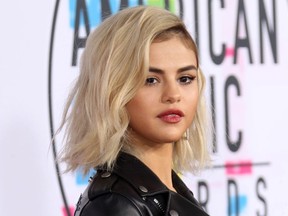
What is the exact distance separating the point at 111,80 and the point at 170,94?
0.08 m

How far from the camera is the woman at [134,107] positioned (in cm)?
89

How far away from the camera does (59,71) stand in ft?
4.31

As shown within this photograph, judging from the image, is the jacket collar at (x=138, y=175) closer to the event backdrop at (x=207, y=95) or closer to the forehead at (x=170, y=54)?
the forehead at (x=170, y=54)

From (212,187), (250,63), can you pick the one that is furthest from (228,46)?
(212,187)

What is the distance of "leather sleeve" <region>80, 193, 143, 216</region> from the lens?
827 mm

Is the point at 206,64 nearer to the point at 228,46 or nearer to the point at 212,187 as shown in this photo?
the point at 228,46

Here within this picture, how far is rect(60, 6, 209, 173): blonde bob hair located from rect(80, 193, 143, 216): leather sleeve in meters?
0.07

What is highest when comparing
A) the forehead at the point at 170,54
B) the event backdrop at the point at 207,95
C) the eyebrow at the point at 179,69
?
the forehead at the point at 170,54

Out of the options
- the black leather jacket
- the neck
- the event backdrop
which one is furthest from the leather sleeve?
the event backdrop

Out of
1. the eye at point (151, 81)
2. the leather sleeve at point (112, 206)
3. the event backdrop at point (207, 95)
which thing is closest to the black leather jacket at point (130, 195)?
the leather sleeve at point (112, 206)

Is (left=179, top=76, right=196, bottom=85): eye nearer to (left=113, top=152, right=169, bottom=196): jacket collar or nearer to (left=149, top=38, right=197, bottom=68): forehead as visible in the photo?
(left=149, top=38, right=197, bottom=68): forehead

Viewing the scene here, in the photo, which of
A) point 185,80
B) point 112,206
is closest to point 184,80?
point 185,80

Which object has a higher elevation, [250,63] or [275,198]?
[250,63]

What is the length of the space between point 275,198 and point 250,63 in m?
0.33
